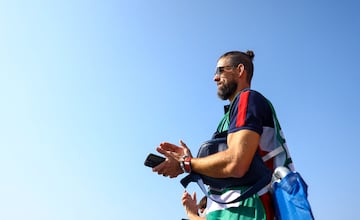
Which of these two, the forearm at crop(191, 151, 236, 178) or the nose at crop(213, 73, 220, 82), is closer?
the forearm at crop(191, 151, 236, 178)

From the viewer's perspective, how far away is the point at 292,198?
3205 mm

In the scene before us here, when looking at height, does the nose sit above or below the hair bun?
below

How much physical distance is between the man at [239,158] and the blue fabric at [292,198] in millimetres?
278

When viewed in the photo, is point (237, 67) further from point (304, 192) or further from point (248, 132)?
point (304, 192)

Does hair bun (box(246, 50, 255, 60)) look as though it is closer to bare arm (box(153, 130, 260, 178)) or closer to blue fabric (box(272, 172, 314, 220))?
bare arm (box(153, 130, 260, 178))

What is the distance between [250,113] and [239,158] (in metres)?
0.49

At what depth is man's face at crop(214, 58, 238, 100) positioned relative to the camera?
15.6ft

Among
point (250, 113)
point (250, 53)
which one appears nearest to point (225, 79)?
point (250, 53)

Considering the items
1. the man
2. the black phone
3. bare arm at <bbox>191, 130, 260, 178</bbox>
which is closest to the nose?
the man

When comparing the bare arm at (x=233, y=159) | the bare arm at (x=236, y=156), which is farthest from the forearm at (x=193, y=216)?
the bare arm at (x=236, y=156)

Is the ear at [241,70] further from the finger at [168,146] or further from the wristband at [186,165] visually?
the wristband at [186,165]

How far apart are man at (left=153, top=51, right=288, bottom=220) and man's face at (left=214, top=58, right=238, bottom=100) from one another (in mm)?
502

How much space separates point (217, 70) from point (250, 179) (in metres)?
1.76

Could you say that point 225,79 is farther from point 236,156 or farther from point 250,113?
point 236,156
